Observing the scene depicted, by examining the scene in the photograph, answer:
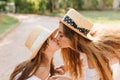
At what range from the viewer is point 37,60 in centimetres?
275

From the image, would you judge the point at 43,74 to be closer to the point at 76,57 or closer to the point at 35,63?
the point at 35,63

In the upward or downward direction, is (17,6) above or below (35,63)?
below

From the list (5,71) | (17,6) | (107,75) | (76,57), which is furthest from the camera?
(17,6)

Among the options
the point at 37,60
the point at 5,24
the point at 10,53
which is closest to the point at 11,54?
the point at 10,53

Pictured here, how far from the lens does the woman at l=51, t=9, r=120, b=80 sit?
256 centimetres

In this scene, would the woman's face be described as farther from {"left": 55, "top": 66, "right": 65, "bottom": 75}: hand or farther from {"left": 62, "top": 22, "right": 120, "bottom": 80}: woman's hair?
{"left": 55, "top": 66, "right": 65, "bottom": 75}: hand

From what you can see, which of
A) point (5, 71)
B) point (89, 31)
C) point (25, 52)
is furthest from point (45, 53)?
point (25, 52)

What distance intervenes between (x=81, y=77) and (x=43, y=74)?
33 centimetres

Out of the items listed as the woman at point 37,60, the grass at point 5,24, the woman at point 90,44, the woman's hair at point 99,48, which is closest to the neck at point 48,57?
the woman at point 37,60

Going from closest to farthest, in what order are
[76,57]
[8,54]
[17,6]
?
[76,57], [8,54], [17,6]

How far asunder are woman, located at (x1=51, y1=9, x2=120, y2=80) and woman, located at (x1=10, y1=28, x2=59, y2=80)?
0.10 m

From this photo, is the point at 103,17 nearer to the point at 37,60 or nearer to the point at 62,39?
the point at 37,60

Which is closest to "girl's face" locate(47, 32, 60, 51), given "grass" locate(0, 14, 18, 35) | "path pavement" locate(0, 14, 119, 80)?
"path pavement" locate(0, 14, 119, 80)

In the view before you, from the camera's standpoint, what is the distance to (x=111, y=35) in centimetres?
267
